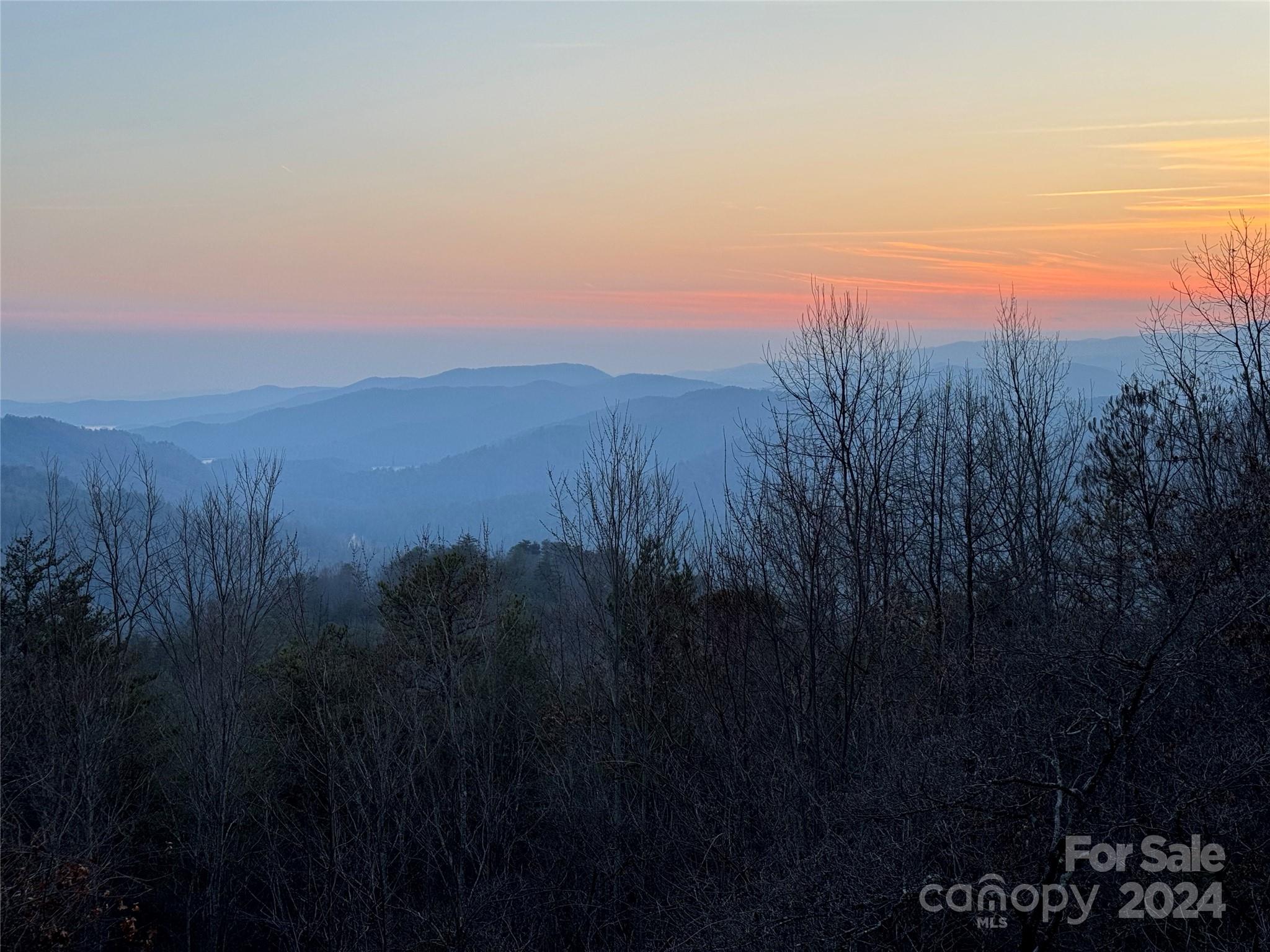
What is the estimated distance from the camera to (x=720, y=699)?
17.9 m

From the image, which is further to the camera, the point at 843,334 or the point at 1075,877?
the point at 843,334

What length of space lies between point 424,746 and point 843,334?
10765 mm

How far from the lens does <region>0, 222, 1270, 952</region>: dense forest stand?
374 inches

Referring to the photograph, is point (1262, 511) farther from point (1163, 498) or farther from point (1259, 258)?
point (1259, 258)

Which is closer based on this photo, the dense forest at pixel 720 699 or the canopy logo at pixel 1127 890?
the canopy logo at pixel 1127 890

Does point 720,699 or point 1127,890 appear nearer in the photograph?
point 1127,890

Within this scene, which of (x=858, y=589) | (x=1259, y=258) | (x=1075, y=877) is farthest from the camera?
(x=1259, y=258)

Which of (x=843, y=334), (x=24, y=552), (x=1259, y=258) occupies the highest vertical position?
(x=1259, y=258)

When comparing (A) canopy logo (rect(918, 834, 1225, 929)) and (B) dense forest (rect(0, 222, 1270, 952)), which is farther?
(B) dense forest (rect(0, 222, 1270, 952))

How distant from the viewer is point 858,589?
53.9 feet

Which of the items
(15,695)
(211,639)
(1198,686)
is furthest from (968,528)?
(15,695)

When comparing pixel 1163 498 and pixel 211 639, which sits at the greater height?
pixel 1163 498

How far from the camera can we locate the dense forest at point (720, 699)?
9.49m

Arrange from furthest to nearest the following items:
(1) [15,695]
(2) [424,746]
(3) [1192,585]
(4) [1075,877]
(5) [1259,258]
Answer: (5) [1259,258] → (1) [15,695] → (2) [424,746] → (3) [1192,585] → (4) [1075,877]
